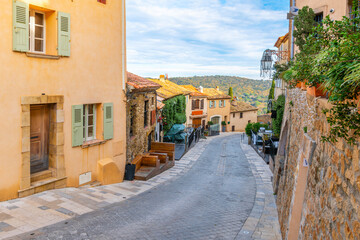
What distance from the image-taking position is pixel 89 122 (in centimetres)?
1205

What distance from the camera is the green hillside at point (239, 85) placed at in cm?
8957

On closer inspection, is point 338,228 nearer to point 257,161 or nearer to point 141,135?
point 141,135

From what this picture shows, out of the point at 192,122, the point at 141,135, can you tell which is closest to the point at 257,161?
the point at 141,135

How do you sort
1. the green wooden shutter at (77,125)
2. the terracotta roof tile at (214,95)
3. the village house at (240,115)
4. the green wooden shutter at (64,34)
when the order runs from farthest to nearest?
the village house at (240,115) → the terracotta roof tile at (214,95) → the green wooden shutter at (77,125) → the green wooden shutter at (64,34)

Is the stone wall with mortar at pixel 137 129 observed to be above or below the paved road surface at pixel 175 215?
above

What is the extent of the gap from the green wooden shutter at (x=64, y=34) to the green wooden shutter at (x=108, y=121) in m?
2.85

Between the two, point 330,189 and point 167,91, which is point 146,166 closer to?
point 330,189

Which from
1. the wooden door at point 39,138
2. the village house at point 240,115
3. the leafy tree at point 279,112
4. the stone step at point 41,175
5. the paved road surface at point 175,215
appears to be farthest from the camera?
the village house at point 240,115

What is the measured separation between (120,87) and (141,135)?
430 cm

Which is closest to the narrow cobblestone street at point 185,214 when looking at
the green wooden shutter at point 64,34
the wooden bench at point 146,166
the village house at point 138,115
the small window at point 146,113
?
the wooden bench at point 146,166

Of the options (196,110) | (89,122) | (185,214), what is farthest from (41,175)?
(196,110)

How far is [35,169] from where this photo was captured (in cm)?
1011

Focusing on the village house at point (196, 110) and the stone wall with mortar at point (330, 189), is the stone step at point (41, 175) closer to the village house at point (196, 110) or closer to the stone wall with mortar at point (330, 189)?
the stone wall with mortar at point (330, 189)

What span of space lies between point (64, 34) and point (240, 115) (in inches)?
1926
